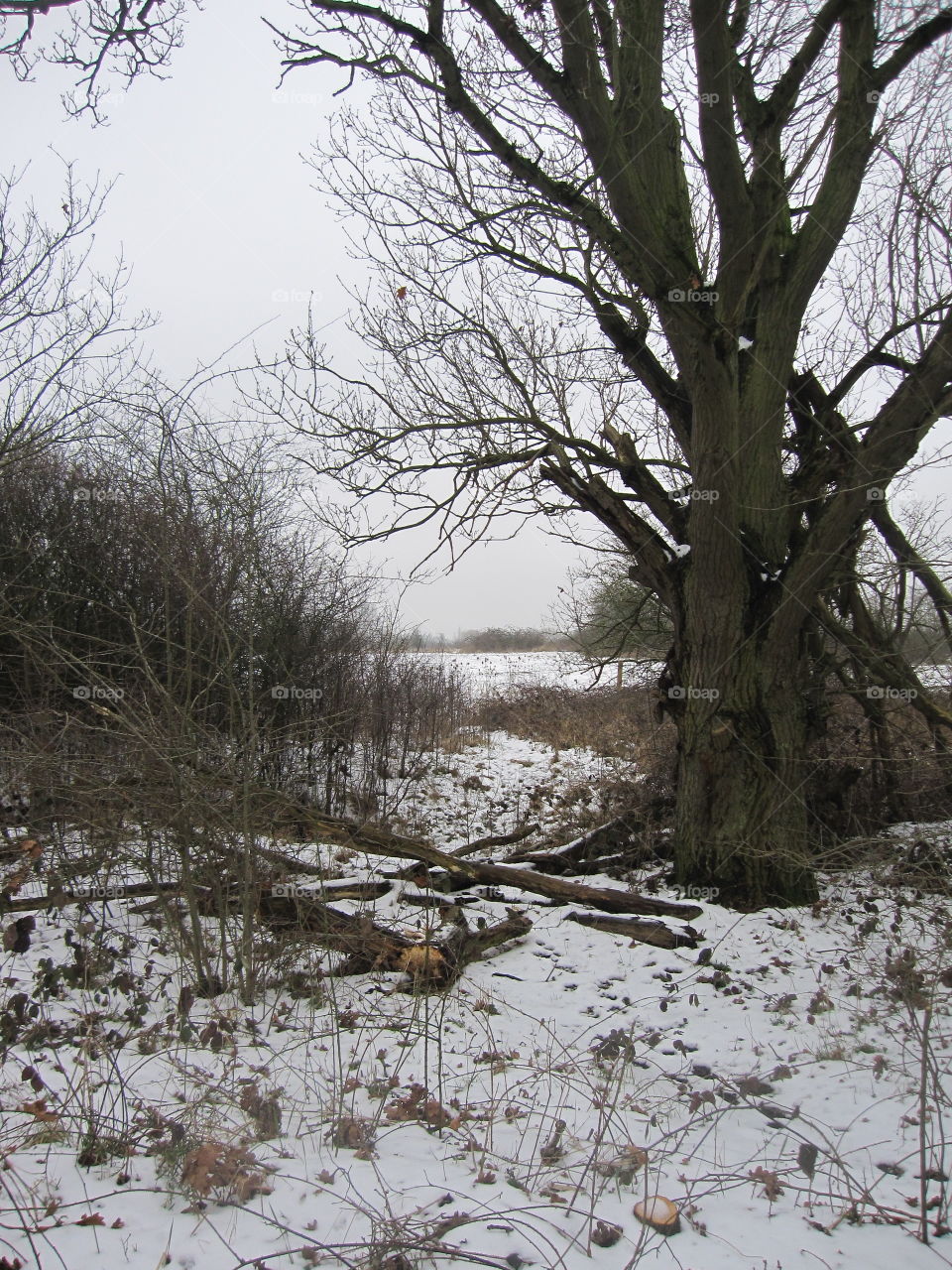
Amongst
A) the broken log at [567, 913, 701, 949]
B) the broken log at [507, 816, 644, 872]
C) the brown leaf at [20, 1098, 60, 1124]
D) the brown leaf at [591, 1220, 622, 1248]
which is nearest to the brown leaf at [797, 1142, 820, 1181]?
the brown leaf at [591, 1220, 622, 1248]

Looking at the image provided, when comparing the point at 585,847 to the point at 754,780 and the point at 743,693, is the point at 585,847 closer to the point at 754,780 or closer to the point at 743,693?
the point at 754,780

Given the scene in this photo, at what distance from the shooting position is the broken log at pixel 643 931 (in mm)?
5645

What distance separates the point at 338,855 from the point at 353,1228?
13.9ft

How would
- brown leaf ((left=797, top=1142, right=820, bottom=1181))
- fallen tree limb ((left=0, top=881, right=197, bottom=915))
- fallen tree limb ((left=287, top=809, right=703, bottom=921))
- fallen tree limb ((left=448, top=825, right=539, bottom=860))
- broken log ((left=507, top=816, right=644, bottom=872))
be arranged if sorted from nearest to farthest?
brown leaf ((left=797, top=1142, right=820, bottom=1181)) → fallen tree limb ((left=0, top=881, right=197, bottom=915)) → fallen tree limb ((left=287, top=809, right=703, bottom=921)) → broken log ((left=507, top=816, right=644, bottom=872)) → fallen tree limb ((left=448, top=825, right=539, bottom=860))

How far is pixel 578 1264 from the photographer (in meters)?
2.23

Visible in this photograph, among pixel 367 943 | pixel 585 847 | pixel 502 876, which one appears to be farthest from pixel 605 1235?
pixel 585 847

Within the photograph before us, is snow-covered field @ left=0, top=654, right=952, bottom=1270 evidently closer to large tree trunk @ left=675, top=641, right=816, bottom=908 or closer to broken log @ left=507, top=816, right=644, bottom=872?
A: large tree trunk @ left=675, top=641, right=816, bottom=908

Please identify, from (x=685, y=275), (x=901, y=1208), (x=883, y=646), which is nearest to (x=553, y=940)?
(x=901, y=1208)

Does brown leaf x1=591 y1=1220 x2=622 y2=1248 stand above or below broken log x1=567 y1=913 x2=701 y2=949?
above

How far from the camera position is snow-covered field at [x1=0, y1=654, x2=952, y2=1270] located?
233cm

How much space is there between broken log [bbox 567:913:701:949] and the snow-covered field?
0.25 ft

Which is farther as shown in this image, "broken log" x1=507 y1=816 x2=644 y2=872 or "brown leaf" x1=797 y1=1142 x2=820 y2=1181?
"broken log" x1=507 y1=816 x2=644 y2=872

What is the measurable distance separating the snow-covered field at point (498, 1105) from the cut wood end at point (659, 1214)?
0.12 feet

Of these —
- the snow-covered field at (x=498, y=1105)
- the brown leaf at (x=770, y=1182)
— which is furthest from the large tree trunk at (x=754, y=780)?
the brown leaf at (x=770, y=1182)
